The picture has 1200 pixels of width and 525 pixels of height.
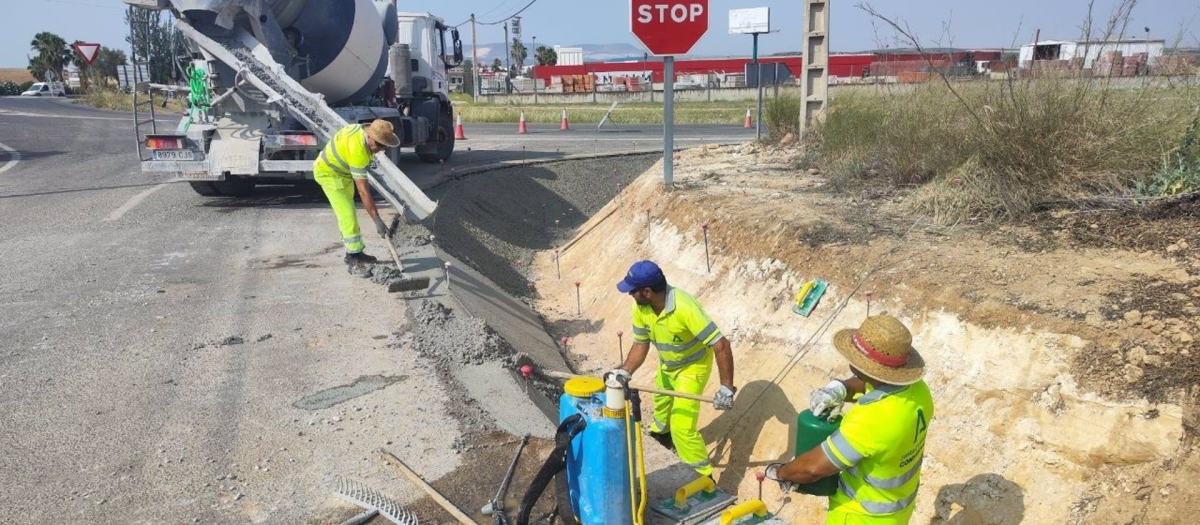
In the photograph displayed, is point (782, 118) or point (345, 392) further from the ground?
point (782, 118)

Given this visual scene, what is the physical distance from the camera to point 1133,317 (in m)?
4.40

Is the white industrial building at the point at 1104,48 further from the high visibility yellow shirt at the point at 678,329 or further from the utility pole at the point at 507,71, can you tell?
the utility pole at the point at 507,71

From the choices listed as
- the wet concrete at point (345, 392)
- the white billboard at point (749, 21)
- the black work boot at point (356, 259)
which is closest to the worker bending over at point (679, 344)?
the wet concrete at point (345, 392)

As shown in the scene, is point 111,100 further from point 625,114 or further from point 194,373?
point 194,373

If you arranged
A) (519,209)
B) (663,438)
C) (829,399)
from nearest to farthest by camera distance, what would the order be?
1. (829,399)
2. (663,438)
3. (519,209)

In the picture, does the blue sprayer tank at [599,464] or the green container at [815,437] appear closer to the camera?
the green container at [815,437]

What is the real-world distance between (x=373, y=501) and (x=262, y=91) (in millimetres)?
7301

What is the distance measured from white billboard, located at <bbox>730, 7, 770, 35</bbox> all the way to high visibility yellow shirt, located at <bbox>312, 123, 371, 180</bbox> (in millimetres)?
8176

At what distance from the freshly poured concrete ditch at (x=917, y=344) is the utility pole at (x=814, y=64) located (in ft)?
10.7

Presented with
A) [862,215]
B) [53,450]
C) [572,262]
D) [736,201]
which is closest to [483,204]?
[572,262]

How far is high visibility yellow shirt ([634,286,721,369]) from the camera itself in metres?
4.52

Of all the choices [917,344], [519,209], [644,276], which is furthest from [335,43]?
[917,344]

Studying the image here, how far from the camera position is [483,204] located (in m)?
12.5

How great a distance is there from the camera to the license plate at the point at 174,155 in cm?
1012
